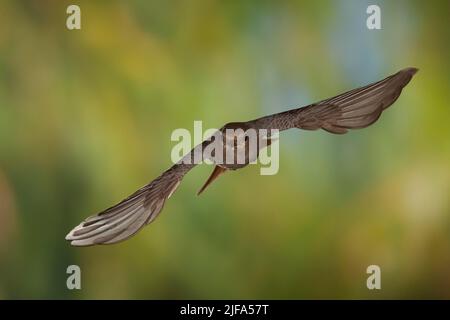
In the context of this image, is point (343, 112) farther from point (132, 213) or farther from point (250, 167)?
point (132, 213)

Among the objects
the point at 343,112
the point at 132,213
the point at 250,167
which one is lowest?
the point at 132,213

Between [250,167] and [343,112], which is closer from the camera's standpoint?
[343,112]

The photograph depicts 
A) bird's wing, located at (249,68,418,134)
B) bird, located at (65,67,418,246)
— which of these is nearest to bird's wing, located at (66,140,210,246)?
bird, located at (65,67,418,246)

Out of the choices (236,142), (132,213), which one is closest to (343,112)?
(236,142)

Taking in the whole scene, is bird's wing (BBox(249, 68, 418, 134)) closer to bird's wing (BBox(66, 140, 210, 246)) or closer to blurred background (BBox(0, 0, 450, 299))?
blurred background (BBox(0, 0, 450, 299))

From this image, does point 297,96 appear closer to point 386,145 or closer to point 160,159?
point 386,145

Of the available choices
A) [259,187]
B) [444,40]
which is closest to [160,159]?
[259,187]

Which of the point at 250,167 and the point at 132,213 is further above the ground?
the point at 250,167

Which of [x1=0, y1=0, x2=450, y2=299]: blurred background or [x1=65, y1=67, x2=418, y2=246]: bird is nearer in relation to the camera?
[x1=65, y1=67, x2=418, y2=246]: bird
